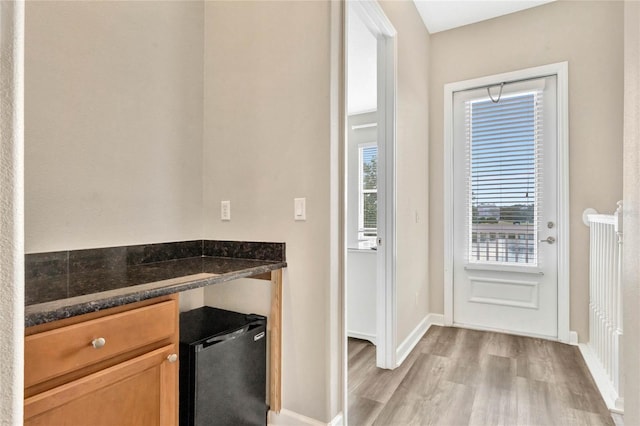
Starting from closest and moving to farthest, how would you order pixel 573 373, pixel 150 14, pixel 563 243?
pixel 150 14 → pixel 573 373 → pixel 563 243

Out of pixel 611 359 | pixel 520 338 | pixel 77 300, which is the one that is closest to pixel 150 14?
pixel 77 300

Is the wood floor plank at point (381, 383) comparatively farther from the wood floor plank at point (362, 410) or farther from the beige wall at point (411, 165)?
the beige wall at point (411, 165)

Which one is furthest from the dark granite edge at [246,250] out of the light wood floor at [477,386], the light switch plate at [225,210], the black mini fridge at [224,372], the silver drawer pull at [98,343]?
the light wood floor at [477,386]

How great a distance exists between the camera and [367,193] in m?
4.70

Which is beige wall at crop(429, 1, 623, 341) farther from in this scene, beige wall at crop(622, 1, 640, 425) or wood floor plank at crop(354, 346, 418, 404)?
beige wall at crop(622, 1, 640, 425)

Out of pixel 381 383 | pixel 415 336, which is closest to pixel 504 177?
pixel 415 336

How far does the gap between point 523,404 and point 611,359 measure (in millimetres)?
652

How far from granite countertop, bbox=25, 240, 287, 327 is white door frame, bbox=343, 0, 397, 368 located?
99cm

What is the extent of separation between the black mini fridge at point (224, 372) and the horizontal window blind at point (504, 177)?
2.52 m

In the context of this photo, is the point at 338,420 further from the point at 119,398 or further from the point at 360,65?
the point at 360,65

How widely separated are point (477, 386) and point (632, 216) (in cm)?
189

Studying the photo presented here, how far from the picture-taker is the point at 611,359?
→ 217 centimetres

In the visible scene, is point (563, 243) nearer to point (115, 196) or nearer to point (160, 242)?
point (160, 242)

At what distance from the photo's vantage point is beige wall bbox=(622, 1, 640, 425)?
73 centimetres
